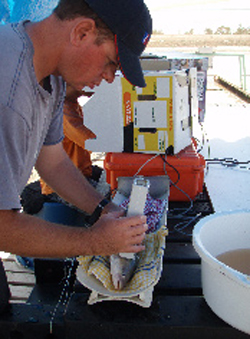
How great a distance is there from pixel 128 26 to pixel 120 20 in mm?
27

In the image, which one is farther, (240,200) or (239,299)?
(240,200)

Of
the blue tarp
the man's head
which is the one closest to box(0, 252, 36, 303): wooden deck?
the man's head

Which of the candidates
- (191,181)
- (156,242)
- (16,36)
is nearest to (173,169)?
(191,181)

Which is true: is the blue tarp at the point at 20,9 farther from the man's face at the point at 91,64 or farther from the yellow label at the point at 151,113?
the man's face at the point at 91,64

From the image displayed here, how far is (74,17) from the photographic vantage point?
96cm

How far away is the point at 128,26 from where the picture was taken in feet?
3.20

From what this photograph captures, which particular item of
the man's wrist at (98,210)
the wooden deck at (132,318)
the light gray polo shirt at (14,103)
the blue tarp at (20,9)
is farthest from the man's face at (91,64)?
the blue tarp at (20,9)

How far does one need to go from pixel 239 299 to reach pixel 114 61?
0.75 m

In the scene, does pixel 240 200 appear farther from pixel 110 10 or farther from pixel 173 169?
pixel 110 10

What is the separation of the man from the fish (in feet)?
0.23

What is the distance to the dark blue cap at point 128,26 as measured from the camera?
952 mm

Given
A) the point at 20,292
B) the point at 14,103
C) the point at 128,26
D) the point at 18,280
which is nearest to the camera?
the point at 14,103

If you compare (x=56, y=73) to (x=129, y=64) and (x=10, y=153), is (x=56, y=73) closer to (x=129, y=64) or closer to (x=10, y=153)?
(x=129, y=64)

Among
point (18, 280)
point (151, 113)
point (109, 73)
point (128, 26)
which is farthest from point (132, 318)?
point (151, 113)
